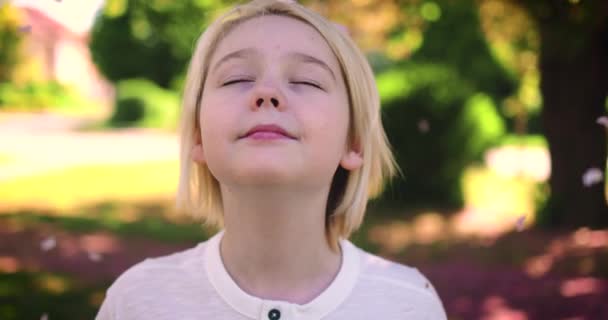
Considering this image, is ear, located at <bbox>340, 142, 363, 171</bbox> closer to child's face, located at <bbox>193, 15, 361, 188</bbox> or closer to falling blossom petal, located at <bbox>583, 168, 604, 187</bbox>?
child's face, located at <bbox>193, 15, 361, 188</bbox>

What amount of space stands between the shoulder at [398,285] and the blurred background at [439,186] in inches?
49.9

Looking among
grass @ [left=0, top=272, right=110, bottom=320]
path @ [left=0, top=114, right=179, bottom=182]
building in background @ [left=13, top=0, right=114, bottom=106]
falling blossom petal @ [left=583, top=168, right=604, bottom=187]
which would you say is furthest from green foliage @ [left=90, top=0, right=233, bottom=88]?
falling blossom petal @ [left=583, top=168, right=604, bottom=187]

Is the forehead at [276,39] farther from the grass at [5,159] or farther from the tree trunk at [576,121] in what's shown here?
the grass at [5,159]

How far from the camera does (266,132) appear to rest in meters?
1.66

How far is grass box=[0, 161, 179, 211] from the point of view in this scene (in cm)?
1040

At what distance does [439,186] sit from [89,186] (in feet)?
22.7

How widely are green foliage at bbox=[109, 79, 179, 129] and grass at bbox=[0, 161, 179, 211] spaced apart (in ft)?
30.5

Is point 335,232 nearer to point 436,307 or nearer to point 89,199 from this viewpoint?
point 436,307

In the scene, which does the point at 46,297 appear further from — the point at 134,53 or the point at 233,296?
the point at 134,53

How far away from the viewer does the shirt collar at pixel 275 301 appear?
68.9 inches

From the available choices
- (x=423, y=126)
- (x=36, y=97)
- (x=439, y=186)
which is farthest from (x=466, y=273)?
(x=36, y=97)

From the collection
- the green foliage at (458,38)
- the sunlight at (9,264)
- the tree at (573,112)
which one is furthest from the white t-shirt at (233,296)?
the green foliage at (458,38)

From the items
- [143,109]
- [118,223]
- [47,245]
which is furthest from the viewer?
[143,109]

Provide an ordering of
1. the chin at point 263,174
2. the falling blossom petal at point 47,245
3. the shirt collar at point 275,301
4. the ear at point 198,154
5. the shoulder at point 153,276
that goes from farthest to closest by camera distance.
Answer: the falling blossom petal at point 47,245
the ear at point 198,154
the shoulder at point 153,276
the shirt collar at point 275,301
the chin at point 263,174
